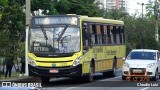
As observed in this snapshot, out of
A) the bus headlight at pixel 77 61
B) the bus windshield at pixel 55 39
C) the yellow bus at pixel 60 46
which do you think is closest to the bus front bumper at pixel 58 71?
the yellow bus at pixel 60 46

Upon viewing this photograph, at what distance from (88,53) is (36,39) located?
2637mm

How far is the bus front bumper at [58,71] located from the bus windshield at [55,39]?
0.76 meters

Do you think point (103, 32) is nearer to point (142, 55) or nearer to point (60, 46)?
point (142, 55)

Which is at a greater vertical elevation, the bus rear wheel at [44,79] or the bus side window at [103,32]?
the bus side window at [103,32]

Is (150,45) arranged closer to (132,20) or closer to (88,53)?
(132,20)

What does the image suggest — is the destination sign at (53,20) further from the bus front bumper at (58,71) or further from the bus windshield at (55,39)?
the bus front bumper at (58,71)

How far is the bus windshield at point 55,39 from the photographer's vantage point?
22016mm

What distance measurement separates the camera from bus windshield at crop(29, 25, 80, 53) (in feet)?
72.2

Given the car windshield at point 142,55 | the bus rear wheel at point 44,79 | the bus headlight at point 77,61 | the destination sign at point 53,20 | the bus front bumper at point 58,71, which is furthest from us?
the car windshield at point 142,55

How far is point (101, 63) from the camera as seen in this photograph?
2569cm

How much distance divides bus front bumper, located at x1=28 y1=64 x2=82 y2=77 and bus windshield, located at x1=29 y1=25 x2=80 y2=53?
76cm

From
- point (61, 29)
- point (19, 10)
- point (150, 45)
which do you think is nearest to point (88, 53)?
point (61, 29)

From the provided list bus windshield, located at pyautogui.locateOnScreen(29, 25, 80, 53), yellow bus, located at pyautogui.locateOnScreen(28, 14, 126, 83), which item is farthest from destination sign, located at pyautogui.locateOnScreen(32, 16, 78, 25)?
bus windshield, located at pyautogui.locateOnScreen(29, 25, 80, 53)

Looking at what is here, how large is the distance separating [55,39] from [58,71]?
4.71ft
